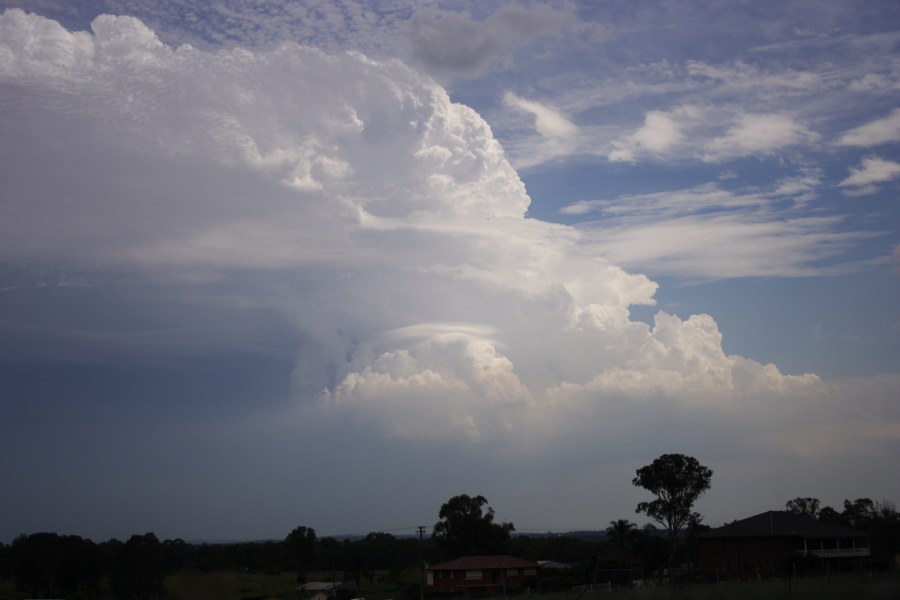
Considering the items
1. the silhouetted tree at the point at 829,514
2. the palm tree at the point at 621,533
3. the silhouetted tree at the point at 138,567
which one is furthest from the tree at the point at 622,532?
the silhouetted tree at the point at 138,567

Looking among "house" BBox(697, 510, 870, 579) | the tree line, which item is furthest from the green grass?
"house" BBox(697, 510, 870, 579)

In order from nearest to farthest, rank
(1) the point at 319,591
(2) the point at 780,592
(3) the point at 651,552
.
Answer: (2) the point at 780,592
(1) the point at 319,591
(3) the point at 651,552

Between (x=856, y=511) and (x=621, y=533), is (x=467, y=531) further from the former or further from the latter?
(x=856, y=511)

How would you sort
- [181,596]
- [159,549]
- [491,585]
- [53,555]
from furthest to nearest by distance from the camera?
[491,585], [53,555], [159,549], [181,596]

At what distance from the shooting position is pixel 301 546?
266ft

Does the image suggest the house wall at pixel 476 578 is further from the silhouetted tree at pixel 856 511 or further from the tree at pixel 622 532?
the silhouetted tree at pixel 856 511

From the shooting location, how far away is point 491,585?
211 feet

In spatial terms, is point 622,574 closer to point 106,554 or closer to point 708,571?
point 708,571

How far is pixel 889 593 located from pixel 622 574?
1301 inches

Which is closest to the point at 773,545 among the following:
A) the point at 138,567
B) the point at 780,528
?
the point at 780,528

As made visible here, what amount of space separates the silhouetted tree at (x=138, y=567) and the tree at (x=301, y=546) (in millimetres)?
31704

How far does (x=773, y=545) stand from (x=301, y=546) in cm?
4338

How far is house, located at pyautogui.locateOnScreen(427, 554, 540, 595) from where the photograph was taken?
6531cm

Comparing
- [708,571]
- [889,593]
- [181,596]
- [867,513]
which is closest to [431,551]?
[708,571]
